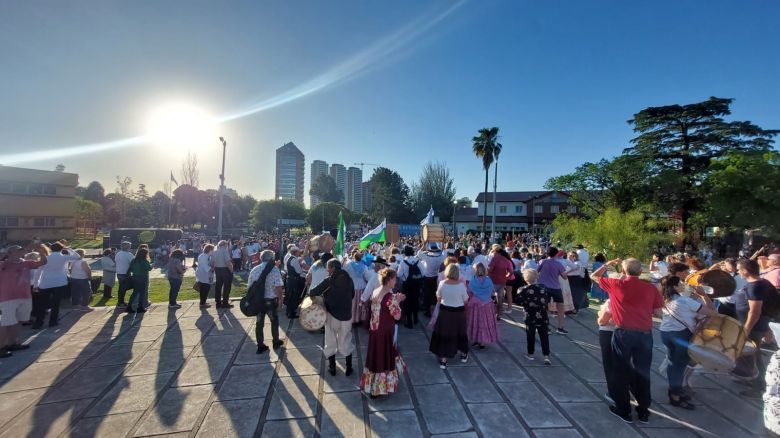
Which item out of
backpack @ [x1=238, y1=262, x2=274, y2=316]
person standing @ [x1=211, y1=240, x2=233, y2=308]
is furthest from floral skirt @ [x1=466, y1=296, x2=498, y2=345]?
person standing @ [x1=211, y1=240, x2=233, y2=308]

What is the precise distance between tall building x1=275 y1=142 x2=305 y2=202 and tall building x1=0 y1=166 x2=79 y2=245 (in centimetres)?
11043

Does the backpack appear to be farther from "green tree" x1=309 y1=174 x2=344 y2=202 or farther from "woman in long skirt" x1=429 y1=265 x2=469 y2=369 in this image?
"green tree" x1=309 y1=174 x2=344 y2=202

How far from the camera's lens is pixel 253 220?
198ft

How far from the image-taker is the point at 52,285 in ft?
24.2

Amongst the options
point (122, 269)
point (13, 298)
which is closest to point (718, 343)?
point (13, 298)

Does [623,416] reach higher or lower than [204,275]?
lower

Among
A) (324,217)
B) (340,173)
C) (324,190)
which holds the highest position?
(340,173)

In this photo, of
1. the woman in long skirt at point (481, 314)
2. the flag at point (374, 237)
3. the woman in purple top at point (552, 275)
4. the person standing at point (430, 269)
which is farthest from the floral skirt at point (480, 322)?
the flag at point (374, 237)

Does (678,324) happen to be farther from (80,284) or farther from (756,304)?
(80,284)

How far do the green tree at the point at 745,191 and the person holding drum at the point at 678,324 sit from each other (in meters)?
24.8

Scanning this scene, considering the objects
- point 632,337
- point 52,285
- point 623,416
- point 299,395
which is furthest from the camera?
point 52,285

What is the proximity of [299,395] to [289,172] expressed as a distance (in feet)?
500

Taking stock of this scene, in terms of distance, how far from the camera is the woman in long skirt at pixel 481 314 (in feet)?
21.0

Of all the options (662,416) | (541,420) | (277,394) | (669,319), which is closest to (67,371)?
(277,394)
